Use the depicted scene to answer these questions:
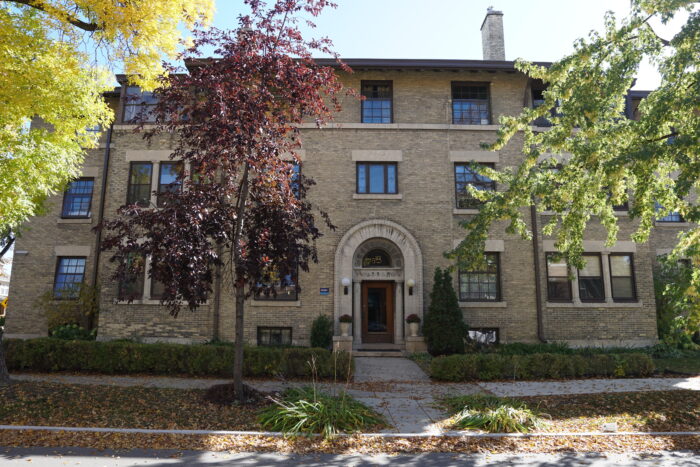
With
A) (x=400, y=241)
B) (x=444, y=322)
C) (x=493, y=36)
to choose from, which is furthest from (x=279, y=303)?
Result: (x=493, y=36)

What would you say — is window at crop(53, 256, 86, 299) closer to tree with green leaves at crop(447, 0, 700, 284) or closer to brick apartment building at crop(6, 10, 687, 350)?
brick apartment building at crop(6, 10, 687, 350)

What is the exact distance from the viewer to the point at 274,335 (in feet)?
50.1

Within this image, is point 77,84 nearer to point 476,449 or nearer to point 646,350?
point 476,449

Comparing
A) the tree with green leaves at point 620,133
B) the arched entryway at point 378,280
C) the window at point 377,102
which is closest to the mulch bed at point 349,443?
the tree with green leaves at point 620,133

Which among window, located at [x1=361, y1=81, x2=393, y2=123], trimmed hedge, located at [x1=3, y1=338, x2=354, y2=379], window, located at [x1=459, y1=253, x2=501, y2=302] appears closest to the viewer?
trimmed hedge, located at [x1=3, y1=338, x2=354, y2=379]

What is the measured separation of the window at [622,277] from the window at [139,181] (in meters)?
16.8

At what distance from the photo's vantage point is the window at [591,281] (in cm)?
1583

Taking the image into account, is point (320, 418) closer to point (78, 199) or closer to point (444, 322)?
point (444, 322)

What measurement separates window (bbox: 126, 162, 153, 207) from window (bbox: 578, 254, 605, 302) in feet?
51.7

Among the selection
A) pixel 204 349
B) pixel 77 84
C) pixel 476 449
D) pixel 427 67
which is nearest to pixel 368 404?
pixel 476 449

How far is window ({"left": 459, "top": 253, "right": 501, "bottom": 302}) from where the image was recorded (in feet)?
51.1

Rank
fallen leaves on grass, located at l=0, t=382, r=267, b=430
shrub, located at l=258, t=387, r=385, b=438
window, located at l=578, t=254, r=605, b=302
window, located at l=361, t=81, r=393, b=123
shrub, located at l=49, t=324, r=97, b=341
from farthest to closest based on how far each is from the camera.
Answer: window, located at l=361, t=81, r=393, b=123 → window, located at l=578, t=254, r=605, b=302 → shrub, located at l=49, t=324, r=97, b=341 → fallen leaves on grass, located at l=0, t=382, r=267, b=430 → shrub, located at l=258, t=387, r=385, b=438

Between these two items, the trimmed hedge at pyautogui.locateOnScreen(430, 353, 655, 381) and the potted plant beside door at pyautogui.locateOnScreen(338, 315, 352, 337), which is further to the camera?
the potted plant beside door at pyautogui.locateOnScreen(338, 315, 352, 337)

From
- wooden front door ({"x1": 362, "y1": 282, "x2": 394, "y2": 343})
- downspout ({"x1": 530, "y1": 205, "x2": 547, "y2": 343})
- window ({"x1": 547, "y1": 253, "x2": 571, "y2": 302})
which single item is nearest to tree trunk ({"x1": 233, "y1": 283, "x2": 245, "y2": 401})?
wooden front door ({"x1": 362, "y1": 282, "x2": 394, "y2": 343})
